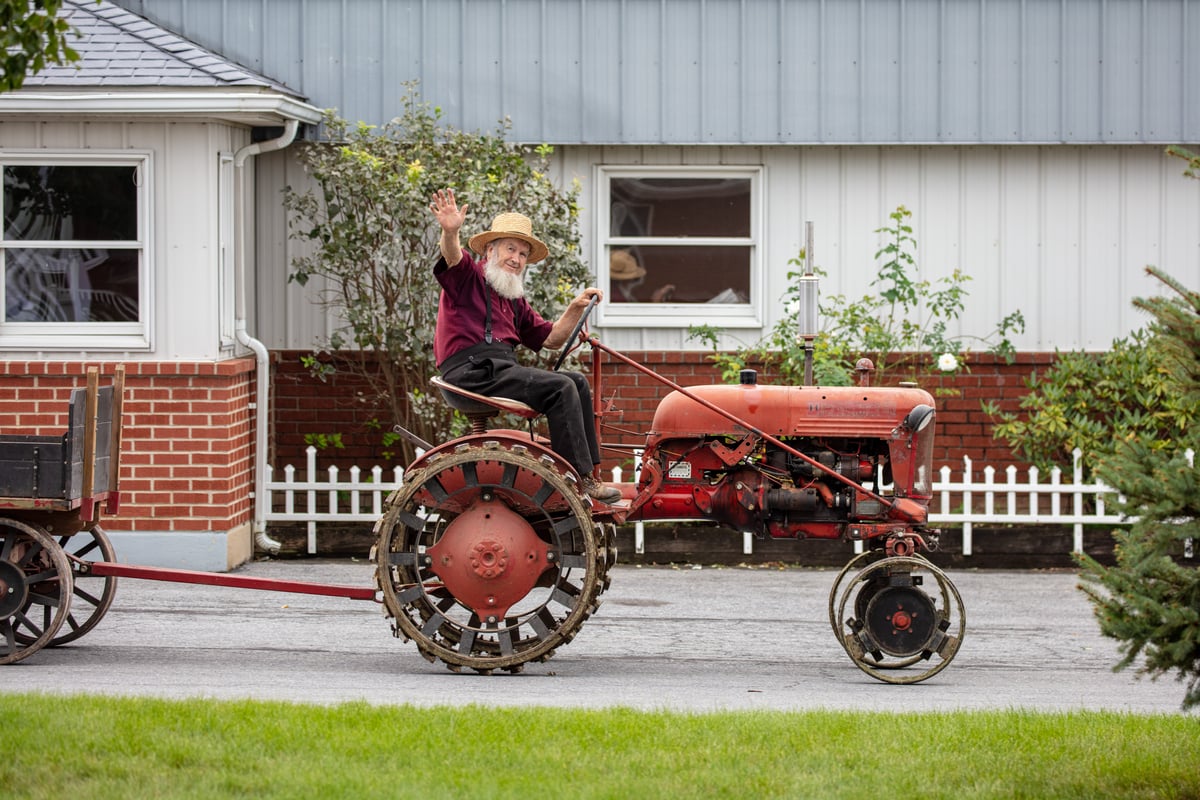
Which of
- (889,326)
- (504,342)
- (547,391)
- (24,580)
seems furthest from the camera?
(889,326)

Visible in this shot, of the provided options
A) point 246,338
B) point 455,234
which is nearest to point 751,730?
point 455,234

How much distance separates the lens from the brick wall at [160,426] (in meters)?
10.9

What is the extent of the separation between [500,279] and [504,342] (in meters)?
0.31

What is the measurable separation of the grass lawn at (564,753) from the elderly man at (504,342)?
5.18 feet

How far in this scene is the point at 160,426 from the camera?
431 inches

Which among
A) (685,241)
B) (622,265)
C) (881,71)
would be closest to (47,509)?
(622,265)

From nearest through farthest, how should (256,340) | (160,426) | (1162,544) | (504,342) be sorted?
1. (1162,544)
2. (504,342)
3. (160,426)
4. (256,340)

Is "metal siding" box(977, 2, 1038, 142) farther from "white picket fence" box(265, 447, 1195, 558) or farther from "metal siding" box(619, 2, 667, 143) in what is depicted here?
"white picket fence" box(265, 447, 1195, 558)

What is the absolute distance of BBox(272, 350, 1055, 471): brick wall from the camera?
12.5 m

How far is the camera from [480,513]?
7.80 metres

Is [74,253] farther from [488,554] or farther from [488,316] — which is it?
[488,554]

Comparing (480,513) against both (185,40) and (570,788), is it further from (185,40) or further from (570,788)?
(185,40)

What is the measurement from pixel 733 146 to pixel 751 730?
7003 millimetres

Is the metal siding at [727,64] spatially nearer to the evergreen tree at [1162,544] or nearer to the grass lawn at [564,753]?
the grass lawn at [564,753]
